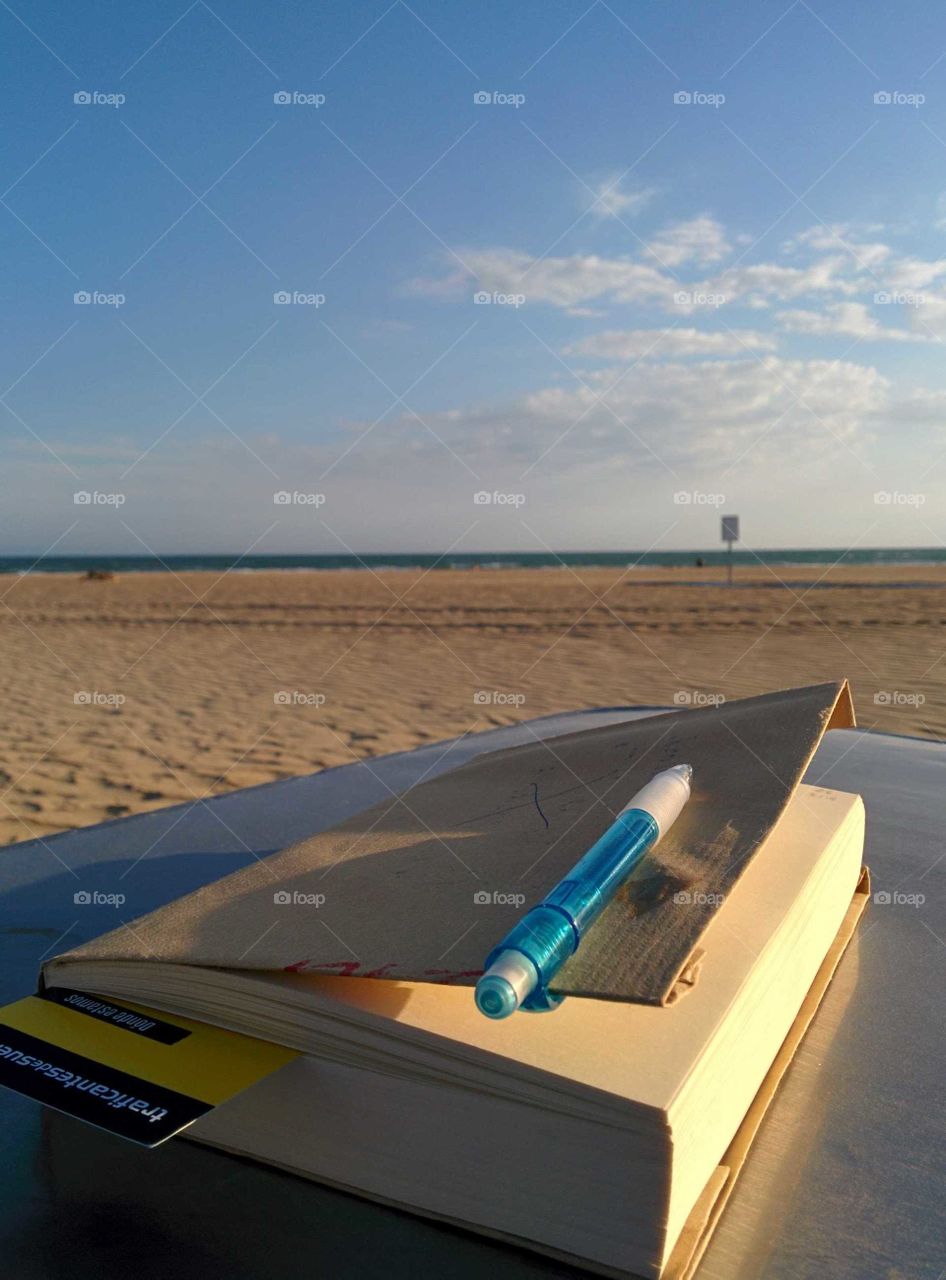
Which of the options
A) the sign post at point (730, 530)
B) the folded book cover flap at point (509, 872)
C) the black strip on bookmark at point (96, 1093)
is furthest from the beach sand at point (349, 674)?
the sign post at point (730, 530)

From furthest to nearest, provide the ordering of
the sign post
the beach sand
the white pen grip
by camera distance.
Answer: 1. the sign post
2. the beach sand
3. the white pen grip

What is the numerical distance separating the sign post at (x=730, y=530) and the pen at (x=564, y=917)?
1691 centimetres

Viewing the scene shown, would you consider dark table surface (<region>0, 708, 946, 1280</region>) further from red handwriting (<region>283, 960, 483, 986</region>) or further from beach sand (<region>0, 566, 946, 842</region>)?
beach sand (<region>0, 566, 946, 842</region>)

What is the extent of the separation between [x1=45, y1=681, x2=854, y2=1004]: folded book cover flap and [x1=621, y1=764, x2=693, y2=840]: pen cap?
2 cm

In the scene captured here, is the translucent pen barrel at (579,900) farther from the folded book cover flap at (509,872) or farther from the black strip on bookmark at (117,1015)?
the black strip on bookmark at (117,1015)

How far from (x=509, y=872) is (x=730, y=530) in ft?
59.8

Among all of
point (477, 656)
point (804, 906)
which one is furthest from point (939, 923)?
point (477, 656)

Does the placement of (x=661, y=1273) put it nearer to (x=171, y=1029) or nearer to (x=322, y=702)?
(x=171, y=1029)

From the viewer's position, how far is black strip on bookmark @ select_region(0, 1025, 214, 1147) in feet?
1.56

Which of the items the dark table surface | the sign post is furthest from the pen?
the sign post

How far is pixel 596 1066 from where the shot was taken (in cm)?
49

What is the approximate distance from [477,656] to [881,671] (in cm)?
296

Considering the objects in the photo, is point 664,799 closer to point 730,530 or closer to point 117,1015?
point 117,1015

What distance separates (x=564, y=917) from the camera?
546mm
